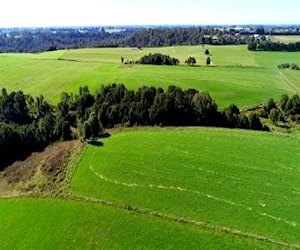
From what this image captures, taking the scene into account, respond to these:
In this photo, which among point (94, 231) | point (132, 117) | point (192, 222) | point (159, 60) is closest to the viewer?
point (192, 222)

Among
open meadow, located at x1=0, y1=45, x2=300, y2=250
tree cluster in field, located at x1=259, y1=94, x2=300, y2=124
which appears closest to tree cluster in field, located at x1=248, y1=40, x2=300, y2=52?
tree cluster in field, located at x1=259, y1=94, x2=300, y2=124

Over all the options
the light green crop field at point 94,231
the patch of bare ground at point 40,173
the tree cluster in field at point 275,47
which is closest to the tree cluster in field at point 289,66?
the tree cluster in field at point 275,47

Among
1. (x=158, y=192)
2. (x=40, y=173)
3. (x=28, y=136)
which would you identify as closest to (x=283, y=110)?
(x=158, y=192)

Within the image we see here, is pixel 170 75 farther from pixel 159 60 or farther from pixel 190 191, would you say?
pixel 190 191

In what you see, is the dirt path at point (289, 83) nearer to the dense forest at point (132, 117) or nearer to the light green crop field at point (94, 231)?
the dense forest at point (132, 117)

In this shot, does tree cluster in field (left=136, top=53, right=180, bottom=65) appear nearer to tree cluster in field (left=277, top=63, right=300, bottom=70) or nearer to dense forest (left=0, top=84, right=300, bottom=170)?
tree cluster in field (left=277, top=63, right=300, bottom=70)
